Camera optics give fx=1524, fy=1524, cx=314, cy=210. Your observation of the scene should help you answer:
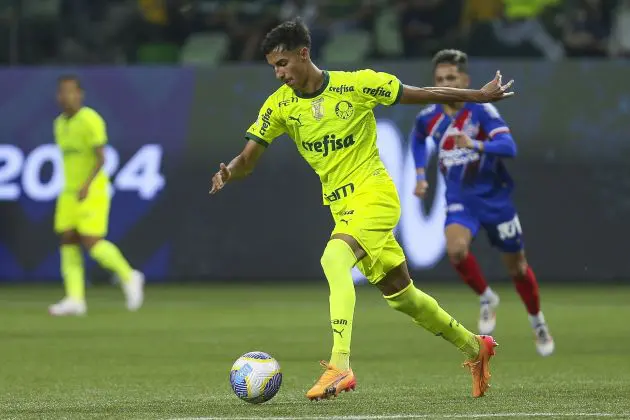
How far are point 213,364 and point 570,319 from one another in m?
5.01

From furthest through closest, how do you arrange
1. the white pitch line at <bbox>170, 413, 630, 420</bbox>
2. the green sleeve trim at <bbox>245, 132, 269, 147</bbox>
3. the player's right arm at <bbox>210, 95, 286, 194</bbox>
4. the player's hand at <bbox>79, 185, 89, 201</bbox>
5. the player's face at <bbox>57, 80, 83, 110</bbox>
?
the player's face at <bbox>57, 80, 83, 110</bbox> < the player's hand at <bbox>79, 185, 89, 201</bbox> < the green sleeve trim at <bbox>245, 132, 269, 147</bbox> < the player's right arm at <bbox>210, 95, 286, 194</bbox> < the white pitch line at <bbox>170, 413, 630, 420</bbox>

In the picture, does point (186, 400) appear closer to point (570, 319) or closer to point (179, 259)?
point (570, 319)

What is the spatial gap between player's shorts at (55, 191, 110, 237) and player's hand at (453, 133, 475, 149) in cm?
575

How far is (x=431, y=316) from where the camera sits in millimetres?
8688

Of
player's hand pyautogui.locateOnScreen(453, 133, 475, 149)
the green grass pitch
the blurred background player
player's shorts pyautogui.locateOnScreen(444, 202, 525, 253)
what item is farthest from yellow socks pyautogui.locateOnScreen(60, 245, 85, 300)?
player's hand pyautogui.locateOnScreen(453, 133, 475, 149)

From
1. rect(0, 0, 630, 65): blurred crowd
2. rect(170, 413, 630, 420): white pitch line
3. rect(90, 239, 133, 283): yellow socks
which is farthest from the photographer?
rect(0, 0, 630, 65): blurred crowd

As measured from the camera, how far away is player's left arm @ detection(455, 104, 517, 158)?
11.1 meters

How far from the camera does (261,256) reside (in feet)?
62.7

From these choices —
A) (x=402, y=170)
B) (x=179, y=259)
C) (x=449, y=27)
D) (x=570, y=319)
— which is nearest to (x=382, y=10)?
(x=449, y=27)

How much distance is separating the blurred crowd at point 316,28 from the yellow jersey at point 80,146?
4.57 metres

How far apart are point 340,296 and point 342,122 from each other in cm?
103

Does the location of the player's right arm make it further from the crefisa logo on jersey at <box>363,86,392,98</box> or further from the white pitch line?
the white pitch line

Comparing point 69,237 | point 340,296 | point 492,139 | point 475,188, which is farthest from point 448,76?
point 69,237

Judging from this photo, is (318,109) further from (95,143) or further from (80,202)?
(80,202)
